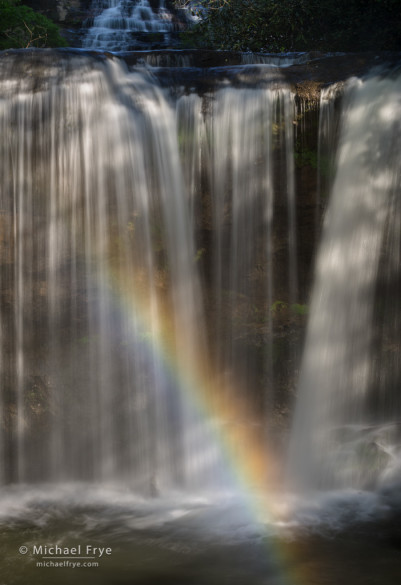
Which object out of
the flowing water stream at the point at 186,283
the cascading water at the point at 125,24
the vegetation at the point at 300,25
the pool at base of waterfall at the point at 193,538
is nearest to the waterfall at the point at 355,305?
the flowing water stream at the point at 186,283

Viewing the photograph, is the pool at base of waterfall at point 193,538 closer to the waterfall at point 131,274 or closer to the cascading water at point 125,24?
the waterfall at point 131,274

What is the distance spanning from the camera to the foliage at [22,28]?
11680 mm

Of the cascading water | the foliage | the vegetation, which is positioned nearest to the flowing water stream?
the vegetation

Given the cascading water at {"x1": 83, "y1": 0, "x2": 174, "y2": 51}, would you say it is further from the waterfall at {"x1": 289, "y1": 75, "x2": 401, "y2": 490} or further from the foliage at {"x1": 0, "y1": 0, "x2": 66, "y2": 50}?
the waterfall at {"x1": 289, "y1": 75, "x2": 401, "y2": 490}

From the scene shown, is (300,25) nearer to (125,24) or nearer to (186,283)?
(125,24)

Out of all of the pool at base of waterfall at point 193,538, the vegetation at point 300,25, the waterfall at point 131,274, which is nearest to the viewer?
the pool at base of waterfall at point 193,538

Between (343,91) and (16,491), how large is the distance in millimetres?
5339

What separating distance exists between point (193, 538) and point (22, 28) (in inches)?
413

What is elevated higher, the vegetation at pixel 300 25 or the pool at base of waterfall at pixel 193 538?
the vegetation at pixel 300 25

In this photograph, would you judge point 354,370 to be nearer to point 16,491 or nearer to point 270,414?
point 270,414

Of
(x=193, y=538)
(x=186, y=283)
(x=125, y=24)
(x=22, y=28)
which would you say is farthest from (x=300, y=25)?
(x=193, y=538)

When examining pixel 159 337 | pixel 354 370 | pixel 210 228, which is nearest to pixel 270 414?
pixel 354 370

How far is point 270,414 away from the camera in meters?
7.00

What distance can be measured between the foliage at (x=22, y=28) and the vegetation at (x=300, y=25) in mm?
2946
